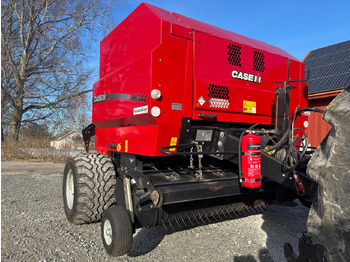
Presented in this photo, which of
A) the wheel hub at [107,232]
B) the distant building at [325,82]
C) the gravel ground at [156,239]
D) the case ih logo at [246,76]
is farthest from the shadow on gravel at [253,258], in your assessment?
the distant building at [325,82]

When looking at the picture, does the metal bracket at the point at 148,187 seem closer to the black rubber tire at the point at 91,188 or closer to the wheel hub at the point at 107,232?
the wheel hub at the point at 107,232

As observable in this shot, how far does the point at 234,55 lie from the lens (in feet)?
11.1

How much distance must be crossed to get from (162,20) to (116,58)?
1236 mm

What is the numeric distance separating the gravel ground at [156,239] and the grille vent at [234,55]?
218 centimetres

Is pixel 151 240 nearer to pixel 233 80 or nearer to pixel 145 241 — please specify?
pixel 145 241

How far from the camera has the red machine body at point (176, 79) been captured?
2.85 metres

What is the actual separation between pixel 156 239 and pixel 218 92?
6.39 feet

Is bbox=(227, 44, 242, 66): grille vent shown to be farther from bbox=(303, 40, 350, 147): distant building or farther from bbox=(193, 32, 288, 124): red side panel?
bbox=(303, 40, 350, 147): distant building

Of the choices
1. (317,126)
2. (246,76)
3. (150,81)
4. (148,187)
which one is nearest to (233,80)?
(246,76)

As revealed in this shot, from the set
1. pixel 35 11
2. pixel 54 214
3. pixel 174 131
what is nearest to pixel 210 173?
pixel 174 131

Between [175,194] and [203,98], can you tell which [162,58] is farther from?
[175,194]

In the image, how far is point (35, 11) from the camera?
59.6ft

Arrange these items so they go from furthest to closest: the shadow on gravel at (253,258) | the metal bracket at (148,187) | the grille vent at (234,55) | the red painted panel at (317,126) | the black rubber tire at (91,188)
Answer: the red painted panel at (317,126), the black rubber tire at (91,188), the grille vent at (234,55), the shadow on gravel at (253,258), the metal bracket at (148,187)

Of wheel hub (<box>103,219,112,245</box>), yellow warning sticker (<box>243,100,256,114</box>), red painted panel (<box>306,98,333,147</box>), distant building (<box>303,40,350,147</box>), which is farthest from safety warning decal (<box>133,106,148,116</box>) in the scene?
red painted panel (<box>306,98,333,147</box>)
